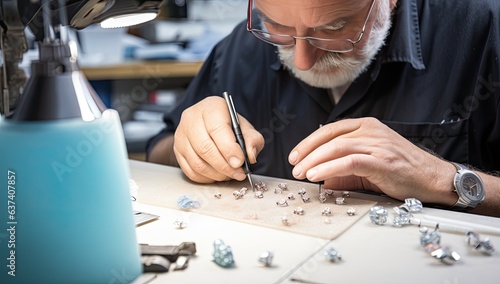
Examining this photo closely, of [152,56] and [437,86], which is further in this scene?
[152,56]

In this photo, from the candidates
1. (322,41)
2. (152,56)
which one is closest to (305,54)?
(322,41)

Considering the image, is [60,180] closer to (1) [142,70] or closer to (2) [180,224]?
(2) [180,224]

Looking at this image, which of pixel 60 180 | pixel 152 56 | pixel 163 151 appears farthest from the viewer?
pixel 152 56

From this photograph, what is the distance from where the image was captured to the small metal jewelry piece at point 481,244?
758 mm

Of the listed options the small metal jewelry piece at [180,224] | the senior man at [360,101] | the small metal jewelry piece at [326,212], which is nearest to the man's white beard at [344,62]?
the senior man at [360,101]

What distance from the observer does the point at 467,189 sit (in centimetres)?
102

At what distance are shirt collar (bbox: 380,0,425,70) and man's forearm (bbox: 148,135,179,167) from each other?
1.77 ft

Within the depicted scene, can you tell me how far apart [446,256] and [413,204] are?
0.20 meters

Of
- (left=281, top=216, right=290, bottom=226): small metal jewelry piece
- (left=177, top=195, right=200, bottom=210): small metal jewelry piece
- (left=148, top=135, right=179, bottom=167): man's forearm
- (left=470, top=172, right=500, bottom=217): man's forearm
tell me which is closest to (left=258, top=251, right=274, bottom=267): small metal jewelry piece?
(left=281, top=216, right=290, bottom=226): small metal jewelry piece

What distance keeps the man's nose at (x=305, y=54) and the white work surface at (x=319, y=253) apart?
1.31ft

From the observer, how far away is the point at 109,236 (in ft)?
2.02

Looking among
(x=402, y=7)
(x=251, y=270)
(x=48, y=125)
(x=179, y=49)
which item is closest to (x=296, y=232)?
(x=251, y=270)

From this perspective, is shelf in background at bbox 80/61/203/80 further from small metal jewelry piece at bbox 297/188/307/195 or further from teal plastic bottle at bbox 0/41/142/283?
teal plastic bottle at bbox 0/41/142/283

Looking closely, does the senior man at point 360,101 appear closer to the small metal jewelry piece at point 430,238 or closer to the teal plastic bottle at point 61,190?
the small metal jewelry piece at point 430,238
